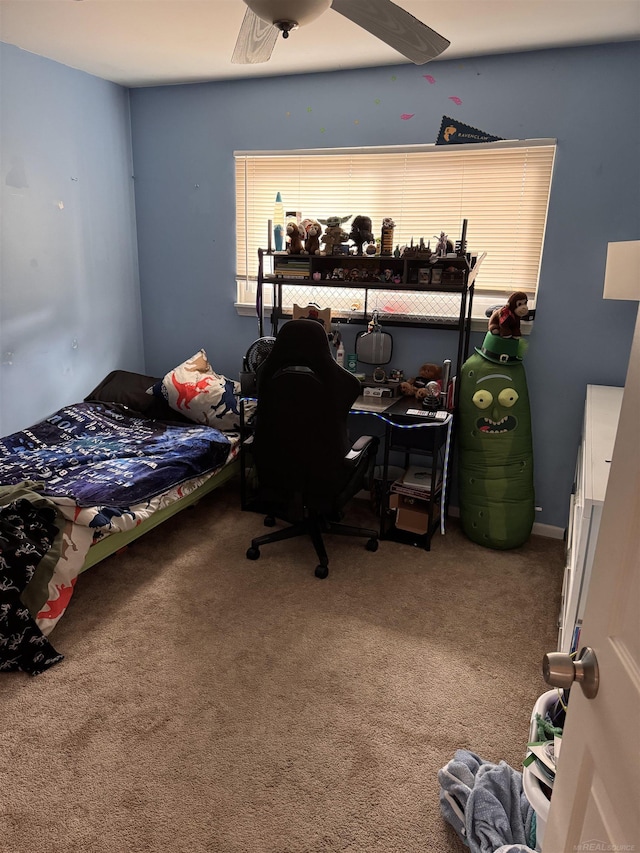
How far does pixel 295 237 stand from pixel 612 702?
116 inches

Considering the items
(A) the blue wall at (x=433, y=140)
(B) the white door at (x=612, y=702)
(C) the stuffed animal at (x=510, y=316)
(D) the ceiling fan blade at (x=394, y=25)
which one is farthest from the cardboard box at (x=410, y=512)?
(B) the white door at (x=612, y=702)

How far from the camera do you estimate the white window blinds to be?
3049 millimetres

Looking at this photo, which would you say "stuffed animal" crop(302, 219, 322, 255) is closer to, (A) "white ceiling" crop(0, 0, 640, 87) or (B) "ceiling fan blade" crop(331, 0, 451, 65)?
(A) "white ceiling" crop(0, 0, 640, 87)

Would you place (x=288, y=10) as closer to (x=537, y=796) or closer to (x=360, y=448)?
(x=360, y=448)

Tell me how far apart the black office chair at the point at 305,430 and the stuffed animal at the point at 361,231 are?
0.91 metres

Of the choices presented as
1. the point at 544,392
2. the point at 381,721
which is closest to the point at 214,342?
the point at 544,392

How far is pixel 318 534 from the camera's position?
9.65 ft

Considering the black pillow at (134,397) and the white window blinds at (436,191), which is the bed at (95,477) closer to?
the black pillow at (134,397)

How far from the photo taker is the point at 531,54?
2834mm

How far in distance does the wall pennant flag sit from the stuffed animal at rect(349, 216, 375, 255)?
56cm

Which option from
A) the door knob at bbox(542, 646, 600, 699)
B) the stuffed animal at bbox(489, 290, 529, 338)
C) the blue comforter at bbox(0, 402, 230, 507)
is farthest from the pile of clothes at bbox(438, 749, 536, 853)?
the stuffed animal at bbox(489, 290, 529, 338)

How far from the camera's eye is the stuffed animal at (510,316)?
289 cm

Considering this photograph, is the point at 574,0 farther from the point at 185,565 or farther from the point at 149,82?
the point at 185,565

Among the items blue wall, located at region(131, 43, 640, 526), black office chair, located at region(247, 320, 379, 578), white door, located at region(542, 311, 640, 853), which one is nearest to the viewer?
white door, located at region(542, 311, 640, 853)
